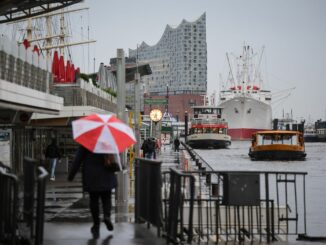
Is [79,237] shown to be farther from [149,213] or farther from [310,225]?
[310,225]

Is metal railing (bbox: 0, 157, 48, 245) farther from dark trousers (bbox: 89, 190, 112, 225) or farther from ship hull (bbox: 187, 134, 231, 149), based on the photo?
ship hull (bbox: 187, 134, 231, 149)

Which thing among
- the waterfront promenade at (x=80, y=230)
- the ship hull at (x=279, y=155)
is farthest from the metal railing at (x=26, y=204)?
the ship hull at (x=279, y=155)

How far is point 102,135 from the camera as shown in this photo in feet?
30.5

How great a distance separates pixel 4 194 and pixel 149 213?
2558mm

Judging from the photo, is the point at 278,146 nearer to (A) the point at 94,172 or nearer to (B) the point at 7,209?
(A) the point at 94,172

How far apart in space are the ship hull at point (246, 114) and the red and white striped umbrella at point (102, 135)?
131 meters

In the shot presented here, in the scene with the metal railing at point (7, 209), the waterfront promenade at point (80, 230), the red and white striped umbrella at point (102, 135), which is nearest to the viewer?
the metal railing at point (7, 209)

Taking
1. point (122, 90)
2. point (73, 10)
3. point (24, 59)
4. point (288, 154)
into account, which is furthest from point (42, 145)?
point (73, 10)

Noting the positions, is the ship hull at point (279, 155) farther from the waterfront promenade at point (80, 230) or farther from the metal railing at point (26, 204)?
the metal railing at point (26, 204)

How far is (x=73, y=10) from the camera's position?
92625 mm

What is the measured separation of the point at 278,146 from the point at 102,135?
2299 inches

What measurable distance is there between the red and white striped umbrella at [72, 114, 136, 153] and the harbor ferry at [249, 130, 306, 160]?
187 ft

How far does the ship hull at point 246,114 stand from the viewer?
141000mm

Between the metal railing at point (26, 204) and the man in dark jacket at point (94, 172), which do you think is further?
the man in dark jacket at point (94, 172)
